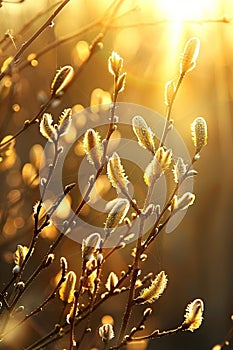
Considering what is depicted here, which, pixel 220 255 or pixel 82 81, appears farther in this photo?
pixel 220 255

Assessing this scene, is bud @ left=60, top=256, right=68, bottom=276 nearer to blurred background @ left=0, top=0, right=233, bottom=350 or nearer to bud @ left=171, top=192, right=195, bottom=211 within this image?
bud @ left=171, top=192, right=195, bottom=211

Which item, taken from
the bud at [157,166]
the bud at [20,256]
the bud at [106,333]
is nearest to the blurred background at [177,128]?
the bud at [20,256]

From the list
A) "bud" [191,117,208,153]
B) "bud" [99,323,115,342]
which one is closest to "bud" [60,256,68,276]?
"bud" [99,323,115,342]

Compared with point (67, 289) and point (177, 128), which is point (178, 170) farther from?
point (177, 128)

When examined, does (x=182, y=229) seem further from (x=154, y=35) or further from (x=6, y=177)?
(x=6, y=177)

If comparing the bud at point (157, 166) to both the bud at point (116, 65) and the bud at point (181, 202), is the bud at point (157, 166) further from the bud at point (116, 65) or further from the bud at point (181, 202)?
the bud at point (116, 65)

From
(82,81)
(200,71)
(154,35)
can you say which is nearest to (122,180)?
(82,81)

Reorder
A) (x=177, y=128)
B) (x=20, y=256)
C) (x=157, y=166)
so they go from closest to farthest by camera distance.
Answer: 1. (x=157, y=166)
2. (x=20, y=256)
3. (x=177, y=128)

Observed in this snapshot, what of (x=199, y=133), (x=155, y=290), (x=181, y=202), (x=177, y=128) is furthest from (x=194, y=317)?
(x=177, y=128)
